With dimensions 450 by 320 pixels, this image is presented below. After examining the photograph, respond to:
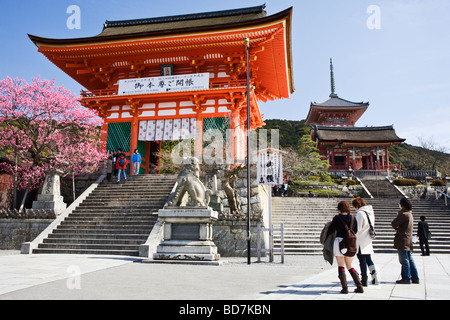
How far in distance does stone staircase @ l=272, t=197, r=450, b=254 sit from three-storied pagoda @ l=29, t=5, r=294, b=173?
4408 millimetres

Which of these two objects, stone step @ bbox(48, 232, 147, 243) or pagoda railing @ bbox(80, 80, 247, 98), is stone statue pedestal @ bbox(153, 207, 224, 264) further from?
pagoda railing @ bbox(80, 80, 247, 98)

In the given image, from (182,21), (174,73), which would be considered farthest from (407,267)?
(182,21)

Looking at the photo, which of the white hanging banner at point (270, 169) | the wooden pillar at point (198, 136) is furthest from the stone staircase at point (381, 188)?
the white hanging banner at point (270, 169)

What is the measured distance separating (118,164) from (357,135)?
30.5m

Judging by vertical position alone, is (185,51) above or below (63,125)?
above

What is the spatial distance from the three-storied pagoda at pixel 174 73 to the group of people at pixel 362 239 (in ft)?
41.2

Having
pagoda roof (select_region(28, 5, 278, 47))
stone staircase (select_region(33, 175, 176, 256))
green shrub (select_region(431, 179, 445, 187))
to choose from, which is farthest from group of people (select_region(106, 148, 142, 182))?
green shrub (select_region(431, 179, 445, 187))

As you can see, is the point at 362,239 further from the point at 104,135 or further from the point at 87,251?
the point at 104,135

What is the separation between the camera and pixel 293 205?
1988 centimetres
